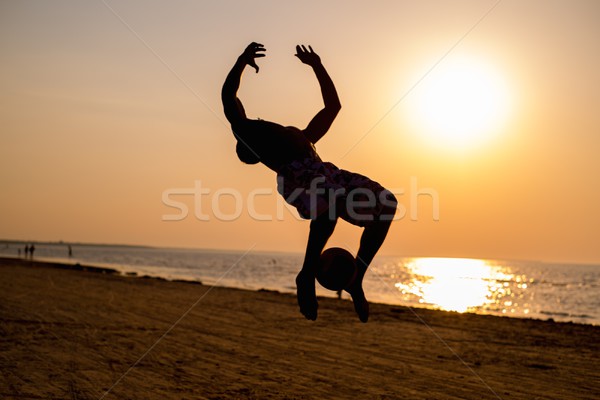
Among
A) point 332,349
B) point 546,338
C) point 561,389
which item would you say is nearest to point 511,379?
point 561,389

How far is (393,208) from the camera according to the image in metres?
3.31

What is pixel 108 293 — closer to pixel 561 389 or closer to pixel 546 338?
pixel 546 338

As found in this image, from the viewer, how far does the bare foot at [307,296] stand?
343cm

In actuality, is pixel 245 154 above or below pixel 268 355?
below

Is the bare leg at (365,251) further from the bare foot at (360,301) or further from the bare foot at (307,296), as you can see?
the bare foot at (307,296)

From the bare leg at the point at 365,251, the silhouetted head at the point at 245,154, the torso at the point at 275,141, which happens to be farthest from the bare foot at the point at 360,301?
the silhouetted head at the point at 245,154


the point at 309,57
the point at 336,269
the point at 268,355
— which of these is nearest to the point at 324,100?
the point at 309,57

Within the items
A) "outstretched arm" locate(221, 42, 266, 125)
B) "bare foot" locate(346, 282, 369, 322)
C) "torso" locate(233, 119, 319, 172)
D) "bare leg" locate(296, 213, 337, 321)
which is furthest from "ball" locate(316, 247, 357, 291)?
"outstretched arm" locate(221, 42, 266, 125)

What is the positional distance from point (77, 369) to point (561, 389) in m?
13.5

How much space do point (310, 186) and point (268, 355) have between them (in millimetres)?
17929

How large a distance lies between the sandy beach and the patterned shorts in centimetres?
1249

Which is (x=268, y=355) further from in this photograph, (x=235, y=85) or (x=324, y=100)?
(x=235, y=85)

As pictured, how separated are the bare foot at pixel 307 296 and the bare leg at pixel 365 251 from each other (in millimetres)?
207

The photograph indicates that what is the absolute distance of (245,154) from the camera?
11.4ft
